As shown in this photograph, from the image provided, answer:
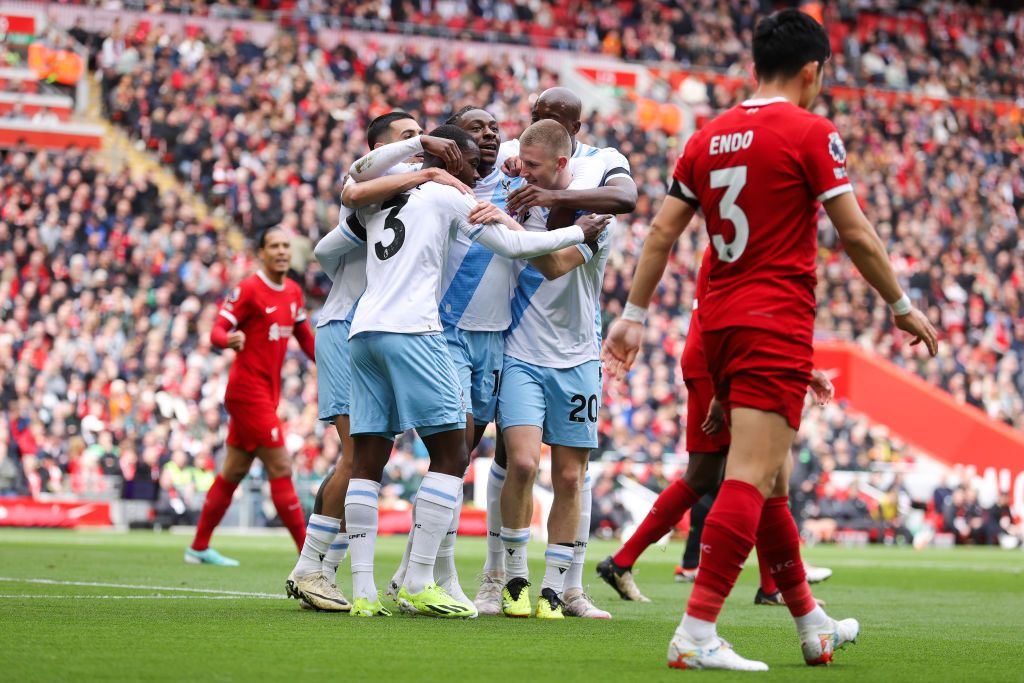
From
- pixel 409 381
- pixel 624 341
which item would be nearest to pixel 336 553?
pixel 409 381

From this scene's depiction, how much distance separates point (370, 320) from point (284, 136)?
22.3 meters

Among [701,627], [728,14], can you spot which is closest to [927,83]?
[728,14]

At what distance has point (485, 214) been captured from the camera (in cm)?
694

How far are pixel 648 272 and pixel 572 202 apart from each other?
1.95 metres

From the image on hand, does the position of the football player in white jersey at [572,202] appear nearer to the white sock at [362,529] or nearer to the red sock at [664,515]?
the red sock at [664,515]

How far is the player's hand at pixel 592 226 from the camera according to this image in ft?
23.7

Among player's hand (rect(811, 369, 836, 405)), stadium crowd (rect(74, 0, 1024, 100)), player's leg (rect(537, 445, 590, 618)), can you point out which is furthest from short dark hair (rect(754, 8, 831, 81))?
stadium crowd (rect(74, 0, 1024, 100))

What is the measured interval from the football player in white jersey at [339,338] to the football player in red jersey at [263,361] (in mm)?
2266

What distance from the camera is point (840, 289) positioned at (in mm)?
31562

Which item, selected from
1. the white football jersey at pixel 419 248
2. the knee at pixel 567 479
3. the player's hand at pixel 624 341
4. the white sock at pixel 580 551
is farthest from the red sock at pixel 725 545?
the white sock at pixel 580 551

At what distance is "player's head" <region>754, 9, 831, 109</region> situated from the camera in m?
5.39

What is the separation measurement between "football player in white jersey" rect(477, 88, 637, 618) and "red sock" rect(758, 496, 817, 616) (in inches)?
89.9

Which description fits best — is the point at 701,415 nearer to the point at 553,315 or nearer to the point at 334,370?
the point at 553,315

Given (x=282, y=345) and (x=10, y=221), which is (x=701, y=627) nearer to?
(x=282, y=345)
